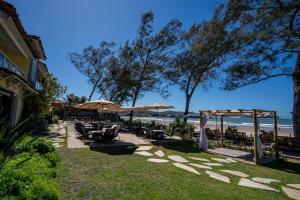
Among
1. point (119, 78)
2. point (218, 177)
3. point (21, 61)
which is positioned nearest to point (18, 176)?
point (218, 177)

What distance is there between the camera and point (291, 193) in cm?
536

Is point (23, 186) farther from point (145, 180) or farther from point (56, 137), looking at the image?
point (56, 137)

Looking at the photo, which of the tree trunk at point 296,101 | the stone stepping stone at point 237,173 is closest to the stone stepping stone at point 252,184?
the stone stepping stone at point 237,173

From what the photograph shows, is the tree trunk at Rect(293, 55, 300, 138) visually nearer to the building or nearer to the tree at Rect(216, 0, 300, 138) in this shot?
the tree at Rect(216, 0, 300, 138)

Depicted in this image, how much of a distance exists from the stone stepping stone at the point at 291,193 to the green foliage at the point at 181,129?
8.43 metres

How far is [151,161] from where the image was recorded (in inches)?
313

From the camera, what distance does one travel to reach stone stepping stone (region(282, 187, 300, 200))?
5141mm

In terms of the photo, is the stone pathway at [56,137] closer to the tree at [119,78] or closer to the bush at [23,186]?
the bush at [23,186]

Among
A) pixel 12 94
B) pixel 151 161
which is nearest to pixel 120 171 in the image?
pixel 151 161

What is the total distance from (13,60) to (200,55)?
13.8m

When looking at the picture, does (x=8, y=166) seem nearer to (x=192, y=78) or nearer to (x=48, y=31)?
(x=48, y=31)

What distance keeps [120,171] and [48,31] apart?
48.4 feet

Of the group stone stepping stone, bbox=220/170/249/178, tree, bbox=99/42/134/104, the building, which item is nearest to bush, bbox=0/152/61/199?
the building

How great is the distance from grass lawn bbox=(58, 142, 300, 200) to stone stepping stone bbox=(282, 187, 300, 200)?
0.61 feet
